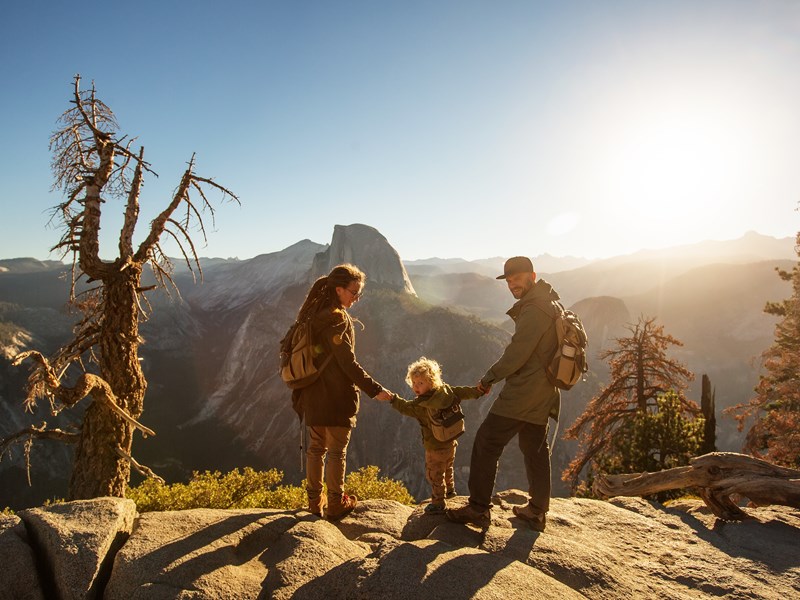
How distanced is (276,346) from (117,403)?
203 ft

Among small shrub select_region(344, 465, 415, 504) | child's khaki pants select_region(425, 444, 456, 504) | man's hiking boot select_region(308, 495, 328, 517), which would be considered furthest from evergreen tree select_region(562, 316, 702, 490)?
man's hiking boot select_region(308, 495, 328, 517)

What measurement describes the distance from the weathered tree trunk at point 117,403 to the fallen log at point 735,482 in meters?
8.75

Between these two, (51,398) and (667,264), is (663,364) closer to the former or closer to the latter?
(51,398)

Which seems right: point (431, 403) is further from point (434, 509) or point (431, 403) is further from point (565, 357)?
point (565, 357)

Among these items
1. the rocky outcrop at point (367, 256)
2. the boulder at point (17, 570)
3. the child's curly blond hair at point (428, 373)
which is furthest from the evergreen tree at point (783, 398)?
the rocky outcrop at point (367, 256)

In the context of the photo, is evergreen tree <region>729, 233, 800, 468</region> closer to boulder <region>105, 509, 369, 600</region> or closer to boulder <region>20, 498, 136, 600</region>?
boulder <region>105, 509, 369, 600</region>

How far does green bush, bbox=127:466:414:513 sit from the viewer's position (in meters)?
7.03

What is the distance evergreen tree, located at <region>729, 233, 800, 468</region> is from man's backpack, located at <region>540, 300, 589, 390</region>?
14.2 m

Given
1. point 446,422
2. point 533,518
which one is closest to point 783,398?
point 533,518

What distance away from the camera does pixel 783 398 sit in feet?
52.0

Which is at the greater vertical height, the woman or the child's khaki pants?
the woman

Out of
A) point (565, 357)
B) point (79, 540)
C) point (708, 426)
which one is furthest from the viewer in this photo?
point (708, 426)

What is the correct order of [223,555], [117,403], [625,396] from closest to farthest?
[223,555], [117,403], [625,396]

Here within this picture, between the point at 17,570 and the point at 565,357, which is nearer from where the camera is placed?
the point at 17,570
